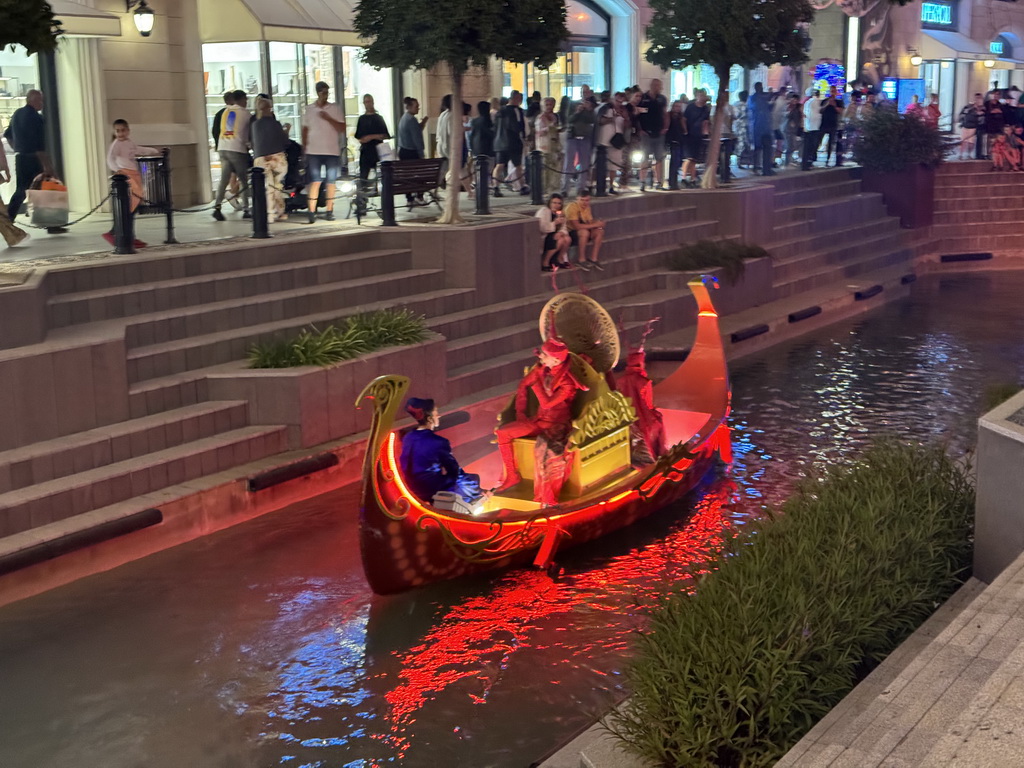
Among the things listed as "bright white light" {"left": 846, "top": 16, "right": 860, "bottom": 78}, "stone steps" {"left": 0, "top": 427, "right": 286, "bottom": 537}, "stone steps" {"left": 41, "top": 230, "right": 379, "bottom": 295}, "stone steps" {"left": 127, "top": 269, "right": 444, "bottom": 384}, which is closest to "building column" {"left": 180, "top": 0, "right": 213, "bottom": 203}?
"stone steps" {"left": 41, "top": 230, "right": 379, "bottom": 295}

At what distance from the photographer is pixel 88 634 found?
8.01 meters

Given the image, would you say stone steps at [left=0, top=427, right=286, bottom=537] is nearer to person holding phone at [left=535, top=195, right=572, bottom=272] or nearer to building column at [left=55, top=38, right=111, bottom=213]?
person holding phone at [left=535, top=195, right=572, bottom=272]

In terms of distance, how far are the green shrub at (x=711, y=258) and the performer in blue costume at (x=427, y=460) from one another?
9.65 metres

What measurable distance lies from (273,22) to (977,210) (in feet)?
49.6

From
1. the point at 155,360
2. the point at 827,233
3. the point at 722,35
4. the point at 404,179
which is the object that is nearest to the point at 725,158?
the point at 827,233

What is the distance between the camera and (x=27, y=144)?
47.4 ft

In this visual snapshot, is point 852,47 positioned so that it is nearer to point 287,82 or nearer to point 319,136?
point 287,82

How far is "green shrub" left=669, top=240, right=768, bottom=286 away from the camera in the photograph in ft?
58.2

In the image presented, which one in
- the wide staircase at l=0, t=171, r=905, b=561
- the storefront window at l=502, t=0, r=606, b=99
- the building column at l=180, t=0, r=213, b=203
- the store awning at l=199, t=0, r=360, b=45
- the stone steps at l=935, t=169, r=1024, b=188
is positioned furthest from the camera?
the stone steps at l=935, t=169, r=1024, b=188

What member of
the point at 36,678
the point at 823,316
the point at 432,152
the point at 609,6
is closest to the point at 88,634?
the point at 36,678

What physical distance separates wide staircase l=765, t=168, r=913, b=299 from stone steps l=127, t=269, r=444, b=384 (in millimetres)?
7398

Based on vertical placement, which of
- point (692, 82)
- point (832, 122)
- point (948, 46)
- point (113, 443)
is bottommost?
point (113, 443)

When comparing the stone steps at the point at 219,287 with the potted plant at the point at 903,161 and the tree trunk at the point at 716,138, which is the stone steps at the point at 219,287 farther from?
the potted plant at the point at 903,161

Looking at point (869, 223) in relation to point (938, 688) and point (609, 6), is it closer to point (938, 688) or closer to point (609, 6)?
point (609, 6)
